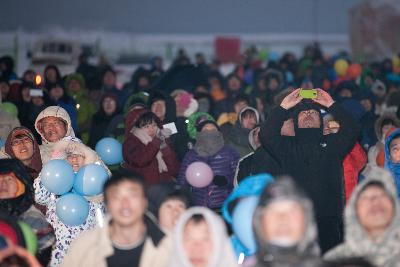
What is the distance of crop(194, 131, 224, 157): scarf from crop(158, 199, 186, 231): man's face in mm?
2690

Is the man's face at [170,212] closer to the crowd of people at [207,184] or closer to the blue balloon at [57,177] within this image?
the crowd of people at [207,184]

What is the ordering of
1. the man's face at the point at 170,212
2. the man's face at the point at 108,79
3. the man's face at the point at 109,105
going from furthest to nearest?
the man's face at the point at 108,79 < the man's face at the point at 109,105 < the man's face at the point at 170,212

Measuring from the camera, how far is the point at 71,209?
22.0 feet

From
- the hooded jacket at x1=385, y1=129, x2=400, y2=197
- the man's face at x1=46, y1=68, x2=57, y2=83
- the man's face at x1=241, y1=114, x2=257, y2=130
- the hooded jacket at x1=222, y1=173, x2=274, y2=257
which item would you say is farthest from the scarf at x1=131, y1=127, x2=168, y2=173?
the man's face at x1=46, y1=68, x2=57, y2=83

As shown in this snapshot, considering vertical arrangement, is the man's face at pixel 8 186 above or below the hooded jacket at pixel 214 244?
above

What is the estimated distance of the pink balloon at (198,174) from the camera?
7.91 metres

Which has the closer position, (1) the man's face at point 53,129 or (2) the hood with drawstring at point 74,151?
(2) the hood with drawstring at point 74,151

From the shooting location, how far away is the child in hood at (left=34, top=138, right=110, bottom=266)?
682 cm

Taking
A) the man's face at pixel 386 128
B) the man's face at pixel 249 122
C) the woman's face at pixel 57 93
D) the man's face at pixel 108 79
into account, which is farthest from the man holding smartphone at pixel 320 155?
the man's face at pixel 108 79

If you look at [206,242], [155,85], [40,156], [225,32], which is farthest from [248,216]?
[225,32]

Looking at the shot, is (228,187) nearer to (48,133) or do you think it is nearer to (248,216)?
(48,133)

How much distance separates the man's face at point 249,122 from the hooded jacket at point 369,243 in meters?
4.50

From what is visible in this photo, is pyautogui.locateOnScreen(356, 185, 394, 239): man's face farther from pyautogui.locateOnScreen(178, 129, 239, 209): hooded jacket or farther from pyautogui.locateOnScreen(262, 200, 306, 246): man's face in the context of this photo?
pyautogui.locateOnScreen(178, 129, 239, 209): hooded jacket

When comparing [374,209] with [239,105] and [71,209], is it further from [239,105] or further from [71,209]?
[239,105]
